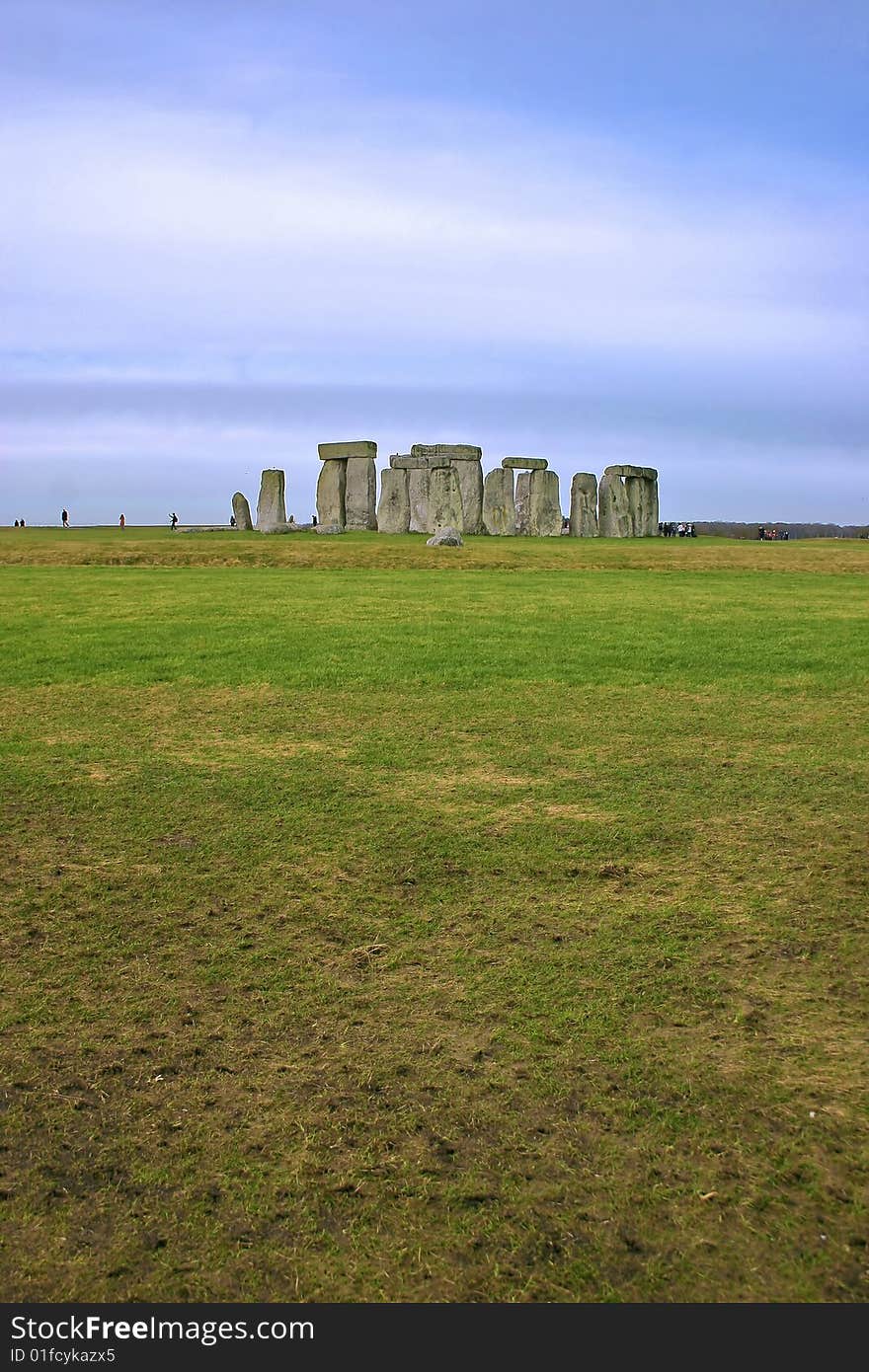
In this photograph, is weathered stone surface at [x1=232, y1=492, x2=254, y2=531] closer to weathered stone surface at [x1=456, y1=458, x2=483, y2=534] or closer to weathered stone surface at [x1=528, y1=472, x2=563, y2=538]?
weathered stone surface at [x1=456, y1=458, x2=483, y2=534]

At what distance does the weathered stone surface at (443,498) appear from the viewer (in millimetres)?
28953

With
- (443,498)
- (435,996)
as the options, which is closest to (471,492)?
(443,498)

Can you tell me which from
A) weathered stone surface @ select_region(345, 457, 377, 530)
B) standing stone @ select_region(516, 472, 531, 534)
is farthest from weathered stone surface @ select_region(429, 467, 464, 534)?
standing stone @ select_region(516, 472, 531, 534)

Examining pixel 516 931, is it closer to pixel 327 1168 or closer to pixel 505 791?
pixel 327 1168

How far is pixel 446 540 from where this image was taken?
24.6 metres

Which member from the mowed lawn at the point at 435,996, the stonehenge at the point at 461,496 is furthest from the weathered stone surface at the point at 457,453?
the mowed lawn at the point at 435,996

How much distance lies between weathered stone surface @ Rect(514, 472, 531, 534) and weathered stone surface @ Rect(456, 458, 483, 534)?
1323 millimetres

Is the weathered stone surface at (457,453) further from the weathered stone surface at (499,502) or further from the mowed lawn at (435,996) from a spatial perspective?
the mowed lawn at (435,996)

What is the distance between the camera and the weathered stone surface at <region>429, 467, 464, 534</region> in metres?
29.0

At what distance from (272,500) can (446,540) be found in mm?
8443

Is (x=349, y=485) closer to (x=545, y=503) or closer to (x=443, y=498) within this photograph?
(x=443, y=498)

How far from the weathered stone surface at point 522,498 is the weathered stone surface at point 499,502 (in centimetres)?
33

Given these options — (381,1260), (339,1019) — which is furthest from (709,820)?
(381,1260)

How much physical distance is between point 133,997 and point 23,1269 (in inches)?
48.1
